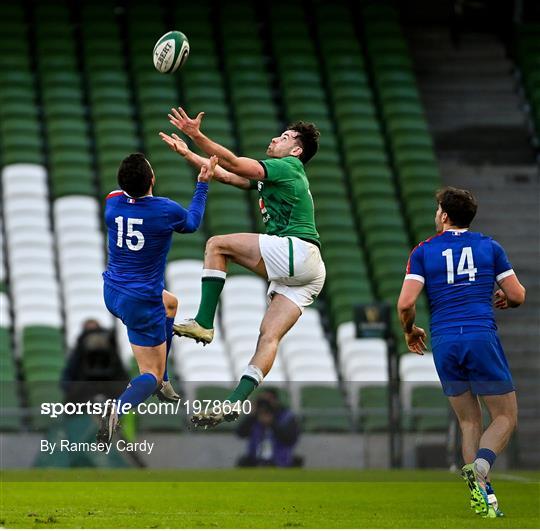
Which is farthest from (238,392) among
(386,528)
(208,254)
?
(386,528)

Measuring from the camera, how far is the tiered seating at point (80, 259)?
60.6ft

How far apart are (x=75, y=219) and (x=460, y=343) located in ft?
34.4

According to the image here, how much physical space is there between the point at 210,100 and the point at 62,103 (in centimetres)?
205

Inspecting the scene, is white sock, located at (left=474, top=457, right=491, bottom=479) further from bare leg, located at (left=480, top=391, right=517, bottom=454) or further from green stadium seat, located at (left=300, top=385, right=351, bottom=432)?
green stadium seat, located at (left=300, top=385, right=351, bottom=432)

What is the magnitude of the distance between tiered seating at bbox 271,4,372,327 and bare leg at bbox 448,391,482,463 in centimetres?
786

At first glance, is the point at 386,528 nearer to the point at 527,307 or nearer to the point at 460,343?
the point at 460,343

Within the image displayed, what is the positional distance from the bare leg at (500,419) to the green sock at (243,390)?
5.01 ft

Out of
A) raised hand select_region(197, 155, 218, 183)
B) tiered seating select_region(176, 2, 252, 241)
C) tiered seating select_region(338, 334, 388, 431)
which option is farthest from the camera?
tiered seating select_region(176, 2, 252, 241)

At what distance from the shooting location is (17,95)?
21359 mm

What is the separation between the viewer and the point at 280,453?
47.5 ft

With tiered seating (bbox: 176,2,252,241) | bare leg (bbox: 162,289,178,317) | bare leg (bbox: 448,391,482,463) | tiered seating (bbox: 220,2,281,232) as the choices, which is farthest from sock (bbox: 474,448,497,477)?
tiered seating (bbox: 220,2,281,232)

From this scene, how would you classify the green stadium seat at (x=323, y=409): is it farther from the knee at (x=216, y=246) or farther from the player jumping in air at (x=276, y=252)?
the knee at (x=216, y=246)

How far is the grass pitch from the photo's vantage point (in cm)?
939

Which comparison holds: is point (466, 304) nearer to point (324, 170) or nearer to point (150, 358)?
point (150, 358)
